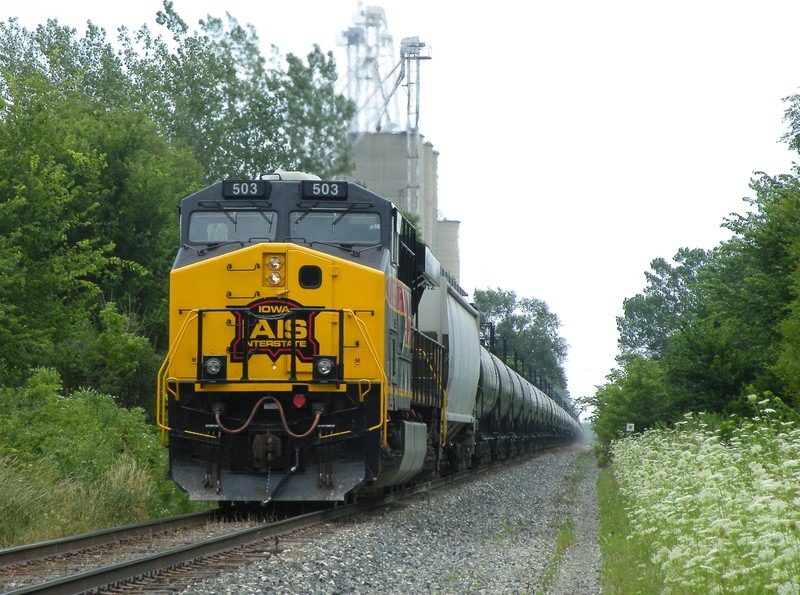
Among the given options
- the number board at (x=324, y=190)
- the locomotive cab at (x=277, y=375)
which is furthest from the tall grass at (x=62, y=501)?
the number board at (x=324, y=190)

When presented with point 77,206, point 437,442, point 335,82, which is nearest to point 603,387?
point 335,82

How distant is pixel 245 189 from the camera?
13000 mm

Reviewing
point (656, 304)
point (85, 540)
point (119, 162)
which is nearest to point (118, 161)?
point (119, 162)

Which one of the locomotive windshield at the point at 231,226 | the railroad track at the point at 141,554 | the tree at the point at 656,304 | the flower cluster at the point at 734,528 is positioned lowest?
the railroad track at the point at 141,554

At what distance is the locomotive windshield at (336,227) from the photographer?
1289 cm

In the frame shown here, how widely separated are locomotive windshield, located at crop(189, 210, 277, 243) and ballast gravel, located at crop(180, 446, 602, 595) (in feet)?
11.9

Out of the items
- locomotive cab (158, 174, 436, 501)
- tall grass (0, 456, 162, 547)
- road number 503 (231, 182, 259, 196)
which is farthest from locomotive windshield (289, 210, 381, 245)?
tall grass (0, 456, 162, 547)

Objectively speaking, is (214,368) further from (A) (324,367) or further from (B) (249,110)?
(B) (249,110)

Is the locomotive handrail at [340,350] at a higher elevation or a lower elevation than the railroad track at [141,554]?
higher

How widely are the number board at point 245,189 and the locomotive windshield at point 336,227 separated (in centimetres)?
47

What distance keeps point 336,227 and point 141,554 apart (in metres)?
5.10

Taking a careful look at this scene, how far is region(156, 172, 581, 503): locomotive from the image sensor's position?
12.0 m

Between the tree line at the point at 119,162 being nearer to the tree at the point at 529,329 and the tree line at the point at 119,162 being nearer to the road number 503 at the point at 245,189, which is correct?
the road number 503 at the point at 245,189

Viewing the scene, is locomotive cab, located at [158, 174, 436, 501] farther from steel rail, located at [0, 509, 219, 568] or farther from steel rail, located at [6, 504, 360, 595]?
steel rail, located at [6, 504, 360, 595]
